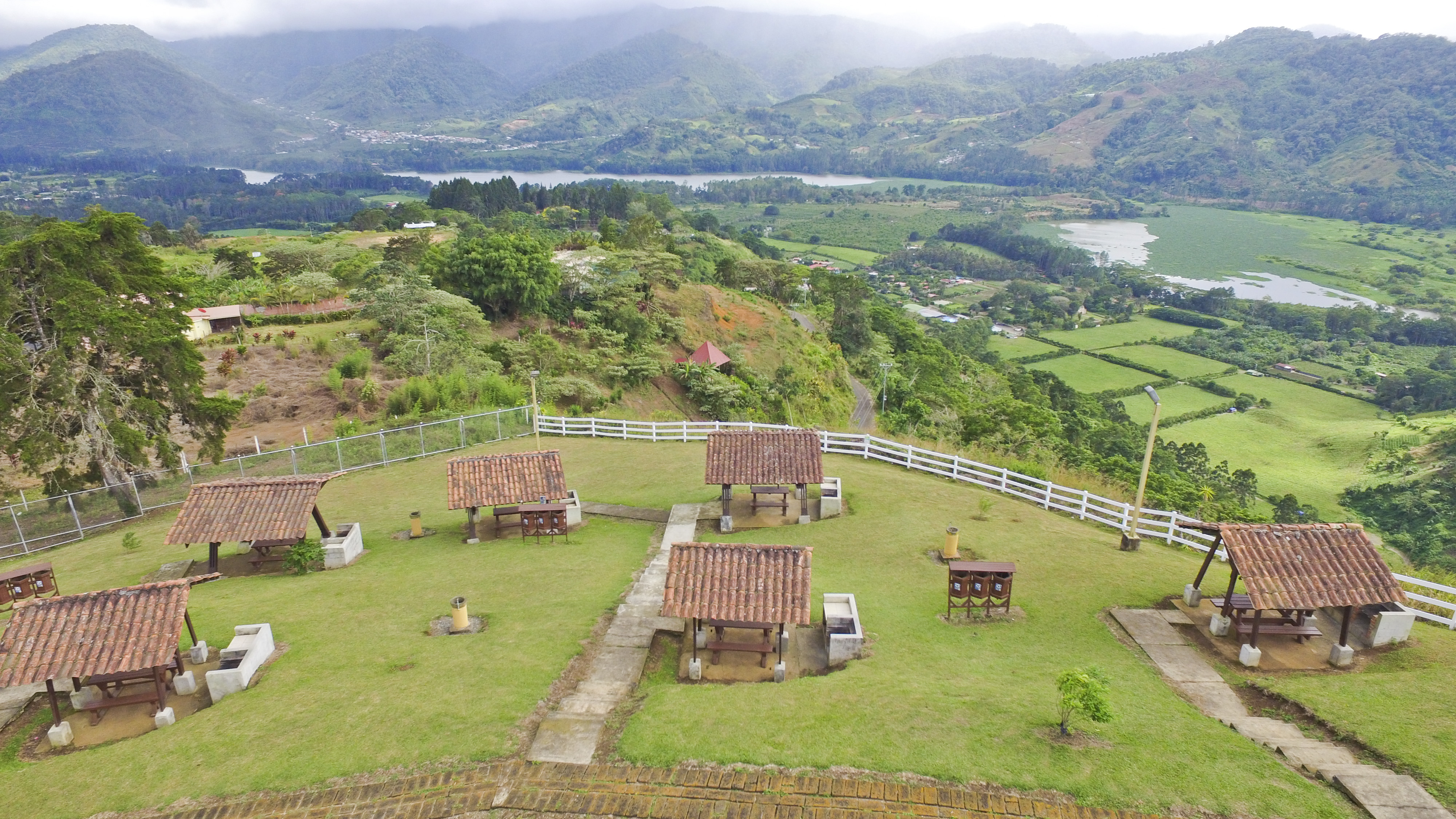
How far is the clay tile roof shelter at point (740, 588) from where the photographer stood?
38.5 feet

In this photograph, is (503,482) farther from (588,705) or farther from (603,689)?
(588,705)

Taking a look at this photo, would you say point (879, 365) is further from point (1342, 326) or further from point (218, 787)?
point (1342, 326)

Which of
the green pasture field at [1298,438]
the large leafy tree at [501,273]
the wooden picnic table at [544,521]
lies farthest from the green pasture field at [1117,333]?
the wooden picnic table at [544,521]

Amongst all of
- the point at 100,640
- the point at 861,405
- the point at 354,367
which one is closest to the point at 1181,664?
the point at 100,640

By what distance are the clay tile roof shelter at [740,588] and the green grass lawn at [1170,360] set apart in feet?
288

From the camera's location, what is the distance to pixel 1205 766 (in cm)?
912

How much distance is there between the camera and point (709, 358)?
46250mm

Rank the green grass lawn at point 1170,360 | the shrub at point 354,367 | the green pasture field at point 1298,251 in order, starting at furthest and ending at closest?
the green pasture field at point 1298,251 → the green grass lawn at point 1170,360 → the shrub at point 354,367

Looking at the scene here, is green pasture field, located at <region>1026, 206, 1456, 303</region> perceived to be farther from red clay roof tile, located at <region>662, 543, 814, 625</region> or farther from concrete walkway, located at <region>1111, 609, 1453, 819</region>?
red clay roof tile, located at <region>662, 543, 814, 625</region>

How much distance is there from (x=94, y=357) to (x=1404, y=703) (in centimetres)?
3011

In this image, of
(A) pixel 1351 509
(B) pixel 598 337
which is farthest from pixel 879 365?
(A) pixel 1351 509

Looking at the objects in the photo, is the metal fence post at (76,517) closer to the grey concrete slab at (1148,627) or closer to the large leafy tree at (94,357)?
the large leafy tree at (94,357)

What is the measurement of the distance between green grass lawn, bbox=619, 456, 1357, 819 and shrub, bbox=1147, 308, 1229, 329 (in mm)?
108537

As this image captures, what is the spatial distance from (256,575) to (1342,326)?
132885mm
